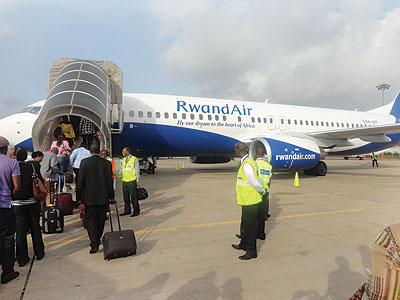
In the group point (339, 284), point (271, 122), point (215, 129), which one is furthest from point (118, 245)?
point (271, 122)

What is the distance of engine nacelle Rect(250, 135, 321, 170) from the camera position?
11.0 metres

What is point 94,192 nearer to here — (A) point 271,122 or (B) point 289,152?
(B) point 289,152

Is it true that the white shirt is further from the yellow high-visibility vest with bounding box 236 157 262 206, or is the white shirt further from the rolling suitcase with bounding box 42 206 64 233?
the rolling suitcase with bounding box 42 206 64 233

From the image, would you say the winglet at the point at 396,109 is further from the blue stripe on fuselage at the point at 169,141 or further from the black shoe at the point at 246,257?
the black shoe at the point at 246,257

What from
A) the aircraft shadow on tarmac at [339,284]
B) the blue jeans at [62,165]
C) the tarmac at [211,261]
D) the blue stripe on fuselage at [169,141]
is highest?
the blue stripe on fuselage at [169,141]

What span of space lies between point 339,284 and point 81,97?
7.12m

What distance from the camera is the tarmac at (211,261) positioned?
2836 mm

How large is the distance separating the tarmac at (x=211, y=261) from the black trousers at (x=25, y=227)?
0.58ft

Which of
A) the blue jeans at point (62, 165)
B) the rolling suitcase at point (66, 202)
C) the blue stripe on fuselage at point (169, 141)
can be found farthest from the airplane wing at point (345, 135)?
the rolling suitcase at point (66, 202)

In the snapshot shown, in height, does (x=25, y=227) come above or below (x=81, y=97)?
below

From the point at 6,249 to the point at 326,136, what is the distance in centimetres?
1351

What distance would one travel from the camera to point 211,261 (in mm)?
3557

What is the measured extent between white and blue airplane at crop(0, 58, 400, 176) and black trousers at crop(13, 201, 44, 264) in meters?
5.63

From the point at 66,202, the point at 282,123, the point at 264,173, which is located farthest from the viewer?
the point at 282,123
